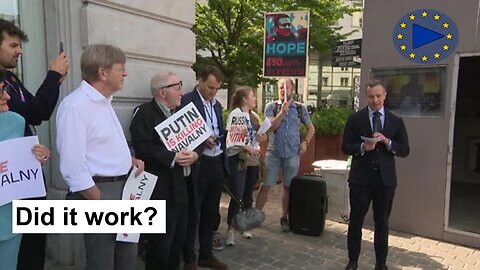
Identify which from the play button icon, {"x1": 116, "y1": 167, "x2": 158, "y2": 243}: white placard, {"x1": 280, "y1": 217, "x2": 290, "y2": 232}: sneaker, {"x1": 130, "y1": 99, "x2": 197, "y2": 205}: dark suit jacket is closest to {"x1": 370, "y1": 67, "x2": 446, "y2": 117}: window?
the play button icon

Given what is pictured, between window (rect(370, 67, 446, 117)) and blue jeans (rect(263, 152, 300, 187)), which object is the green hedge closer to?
window (rect(370, 67, 446, 117))

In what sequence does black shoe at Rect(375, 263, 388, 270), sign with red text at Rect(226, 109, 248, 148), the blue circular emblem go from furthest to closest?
the blue circular emblem
sign with red text at Rect(226, 109, 248, 148)
black shoe at Rect(375, 263, 388, 270)

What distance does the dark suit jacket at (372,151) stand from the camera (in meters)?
3.86

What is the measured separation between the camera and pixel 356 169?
397cm

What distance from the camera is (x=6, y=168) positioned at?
2166 mm

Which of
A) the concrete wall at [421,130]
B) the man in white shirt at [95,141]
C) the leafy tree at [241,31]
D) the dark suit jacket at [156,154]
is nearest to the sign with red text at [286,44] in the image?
the concrete wall at [421,130]

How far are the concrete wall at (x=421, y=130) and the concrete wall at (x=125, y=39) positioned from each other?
2.60 metres

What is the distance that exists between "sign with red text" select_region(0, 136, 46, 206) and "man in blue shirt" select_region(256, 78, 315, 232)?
332 centimetres

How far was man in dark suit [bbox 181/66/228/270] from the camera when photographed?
3.84 m

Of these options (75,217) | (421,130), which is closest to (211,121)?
(75,217)

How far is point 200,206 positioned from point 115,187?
149 cm

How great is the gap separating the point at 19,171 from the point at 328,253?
3.55 m

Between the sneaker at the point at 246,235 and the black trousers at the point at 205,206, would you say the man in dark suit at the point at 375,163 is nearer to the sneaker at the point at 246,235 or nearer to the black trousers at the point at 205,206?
the black trousers at the point at 205,206

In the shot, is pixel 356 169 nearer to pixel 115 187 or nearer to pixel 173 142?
pixel 173 142
